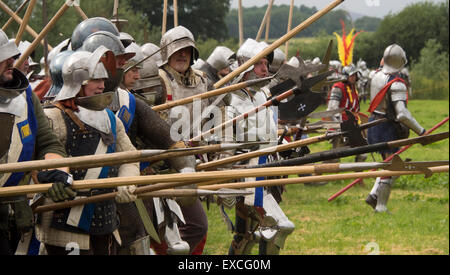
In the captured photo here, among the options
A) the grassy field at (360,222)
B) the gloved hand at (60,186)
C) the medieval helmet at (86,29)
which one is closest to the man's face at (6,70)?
the gloved hand at (60,186)

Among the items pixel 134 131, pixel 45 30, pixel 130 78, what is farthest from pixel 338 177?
pixel 45 30

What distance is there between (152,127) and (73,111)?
779mm

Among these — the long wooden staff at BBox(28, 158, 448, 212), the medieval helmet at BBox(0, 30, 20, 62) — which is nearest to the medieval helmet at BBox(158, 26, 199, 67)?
the long wooden staff at BBox(28, 158, 448, 212)

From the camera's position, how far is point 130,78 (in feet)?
17.0

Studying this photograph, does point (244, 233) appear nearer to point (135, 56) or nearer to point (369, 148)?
point (135, 56)

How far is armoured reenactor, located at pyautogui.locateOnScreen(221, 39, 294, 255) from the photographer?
622 cm

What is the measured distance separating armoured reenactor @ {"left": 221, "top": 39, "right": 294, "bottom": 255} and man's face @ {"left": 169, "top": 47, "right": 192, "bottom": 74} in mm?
489

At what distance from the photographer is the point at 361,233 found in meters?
8.68

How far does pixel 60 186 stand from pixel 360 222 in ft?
20.4

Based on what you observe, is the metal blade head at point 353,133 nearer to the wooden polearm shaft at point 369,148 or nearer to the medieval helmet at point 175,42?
the wooden polearm shaft at point 369,148

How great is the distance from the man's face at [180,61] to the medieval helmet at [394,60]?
4.20 meters

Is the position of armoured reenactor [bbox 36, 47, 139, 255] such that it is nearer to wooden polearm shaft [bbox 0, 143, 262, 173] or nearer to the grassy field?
wooden polearm shaft [bbox 0, 143, 262, 173]

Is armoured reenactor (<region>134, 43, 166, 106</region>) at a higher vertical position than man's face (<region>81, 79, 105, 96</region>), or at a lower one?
higher
